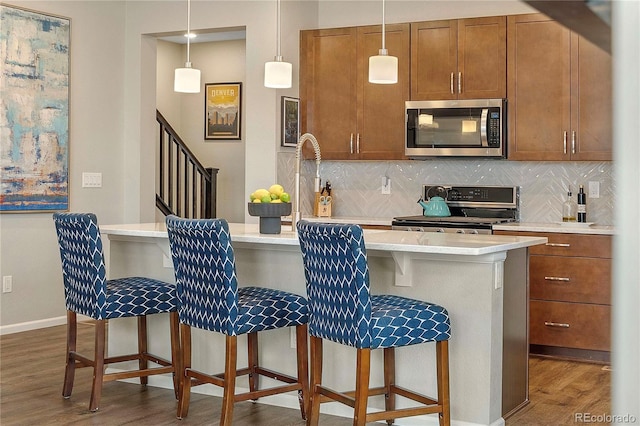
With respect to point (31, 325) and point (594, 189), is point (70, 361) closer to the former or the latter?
point (31, 325)

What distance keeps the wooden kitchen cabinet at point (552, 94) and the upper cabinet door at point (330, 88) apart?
1.32 meters

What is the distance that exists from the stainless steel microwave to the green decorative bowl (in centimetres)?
217

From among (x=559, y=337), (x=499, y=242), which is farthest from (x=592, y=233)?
(x=499, y=242)

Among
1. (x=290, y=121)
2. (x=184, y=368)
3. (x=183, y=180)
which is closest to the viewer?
(x=184, y=368)

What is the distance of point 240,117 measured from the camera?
8906 millimetres

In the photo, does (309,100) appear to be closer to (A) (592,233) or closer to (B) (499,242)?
(A) (592,233)

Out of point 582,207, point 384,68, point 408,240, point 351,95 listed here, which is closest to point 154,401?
point 408,240

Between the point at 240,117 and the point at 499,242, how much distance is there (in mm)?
5808

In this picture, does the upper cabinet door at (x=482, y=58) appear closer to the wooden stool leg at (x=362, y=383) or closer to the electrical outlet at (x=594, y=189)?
the electrical outlet at (x=594, y=189)

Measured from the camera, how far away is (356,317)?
300 centimetres

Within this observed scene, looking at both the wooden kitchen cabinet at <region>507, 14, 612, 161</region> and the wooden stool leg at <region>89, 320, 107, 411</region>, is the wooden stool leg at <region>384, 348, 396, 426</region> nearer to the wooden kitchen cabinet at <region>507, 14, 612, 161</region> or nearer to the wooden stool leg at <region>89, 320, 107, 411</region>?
the wooden stool leg at <region>89, 320, 107, 411</region>

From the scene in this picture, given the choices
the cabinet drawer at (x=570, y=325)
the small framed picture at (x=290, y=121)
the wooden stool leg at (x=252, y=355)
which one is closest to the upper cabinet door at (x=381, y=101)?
the small framed picture at (x=290, y=121)

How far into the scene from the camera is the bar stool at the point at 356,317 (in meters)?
2.98

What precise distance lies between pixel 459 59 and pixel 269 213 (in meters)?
2.57
